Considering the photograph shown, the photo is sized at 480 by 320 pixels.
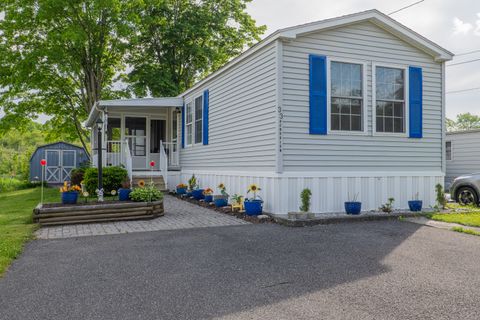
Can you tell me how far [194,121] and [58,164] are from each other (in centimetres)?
1259

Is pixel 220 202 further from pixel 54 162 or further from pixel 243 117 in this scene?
pixel 54 162

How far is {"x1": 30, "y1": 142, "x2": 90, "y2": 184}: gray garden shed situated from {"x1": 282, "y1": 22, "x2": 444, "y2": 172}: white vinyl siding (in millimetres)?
16757

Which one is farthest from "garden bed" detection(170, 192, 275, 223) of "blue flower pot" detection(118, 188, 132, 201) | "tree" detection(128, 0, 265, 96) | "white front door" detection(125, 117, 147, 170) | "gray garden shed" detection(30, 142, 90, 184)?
"gray garden shed" detection(30, 142, 90, 184)

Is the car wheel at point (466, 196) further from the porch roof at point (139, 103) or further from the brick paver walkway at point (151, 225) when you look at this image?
the porch roof at point (139, 103)

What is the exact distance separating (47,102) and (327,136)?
18.9m

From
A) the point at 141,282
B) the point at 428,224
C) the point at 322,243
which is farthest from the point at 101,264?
the point at 428,224

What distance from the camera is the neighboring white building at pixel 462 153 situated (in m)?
14.5

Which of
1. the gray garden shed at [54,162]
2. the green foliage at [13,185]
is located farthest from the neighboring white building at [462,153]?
the green foliage at [13,185]

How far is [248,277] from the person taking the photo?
3926mm

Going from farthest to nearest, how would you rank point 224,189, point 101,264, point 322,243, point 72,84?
1. point 72,84
2. point 224,189
3. point 322,243
4. point 101,264

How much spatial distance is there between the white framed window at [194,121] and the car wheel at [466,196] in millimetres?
7683

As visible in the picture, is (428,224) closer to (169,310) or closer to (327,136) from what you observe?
(327,136)

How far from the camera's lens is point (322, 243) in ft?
18.0

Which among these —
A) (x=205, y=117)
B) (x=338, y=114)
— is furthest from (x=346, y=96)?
(x=205, y=117)
